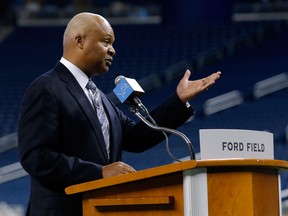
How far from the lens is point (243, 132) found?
88.0 inches

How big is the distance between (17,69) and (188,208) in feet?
31.8

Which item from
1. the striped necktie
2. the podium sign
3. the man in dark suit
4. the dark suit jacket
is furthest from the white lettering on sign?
the striped necktie

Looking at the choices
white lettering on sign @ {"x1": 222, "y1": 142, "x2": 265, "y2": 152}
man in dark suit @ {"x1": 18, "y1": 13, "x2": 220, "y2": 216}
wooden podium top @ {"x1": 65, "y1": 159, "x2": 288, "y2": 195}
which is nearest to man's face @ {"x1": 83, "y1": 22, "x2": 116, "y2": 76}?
man in dark suit @ {"x1": 18, "y1": 13, "x2": 220, "y2": 216}

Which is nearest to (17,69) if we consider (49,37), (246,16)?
(49,37)

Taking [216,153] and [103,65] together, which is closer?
[216,153]

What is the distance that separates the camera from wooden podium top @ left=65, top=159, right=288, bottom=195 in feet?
6.95

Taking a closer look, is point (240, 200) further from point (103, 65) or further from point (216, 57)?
point (216, 57)

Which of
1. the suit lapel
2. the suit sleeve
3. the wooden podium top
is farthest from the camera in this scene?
the suit lapel

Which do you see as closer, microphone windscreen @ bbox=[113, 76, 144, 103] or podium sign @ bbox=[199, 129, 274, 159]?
podium sign @ bbox=[199, 129, 274, 159]

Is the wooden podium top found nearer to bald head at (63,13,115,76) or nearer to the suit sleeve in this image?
the suit sleeve

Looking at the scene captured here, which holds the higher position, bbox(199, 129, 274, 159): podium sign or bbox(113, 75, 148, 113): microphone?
bbox(113, 75, 148, 113): microphone

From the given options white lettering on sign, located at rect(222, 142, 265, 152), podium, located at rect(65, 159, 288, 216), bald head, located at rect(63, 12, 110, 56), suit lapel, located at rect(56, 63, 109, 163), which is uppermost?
bald head, located at rect(63, 12, 110, 56)

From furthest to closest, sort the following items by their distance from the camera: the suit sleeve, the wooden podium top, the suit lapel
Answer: the suit lapel, the suit sleeve, the wooden podium top

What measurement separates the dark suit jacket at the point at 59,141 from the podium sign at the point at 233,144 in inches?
14.6
